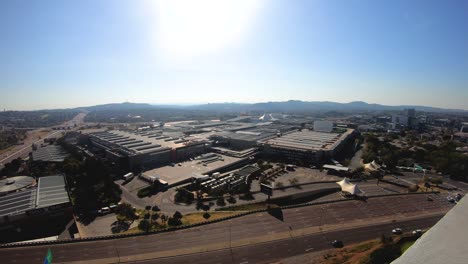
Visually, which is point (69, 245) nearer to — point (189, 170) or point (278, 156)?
point (189, 170)

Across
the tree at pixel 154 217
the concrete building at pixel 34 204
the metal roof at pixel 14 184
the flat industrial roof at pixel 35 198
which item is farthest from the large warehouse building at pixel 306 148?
the metal roof at pixel 14 184

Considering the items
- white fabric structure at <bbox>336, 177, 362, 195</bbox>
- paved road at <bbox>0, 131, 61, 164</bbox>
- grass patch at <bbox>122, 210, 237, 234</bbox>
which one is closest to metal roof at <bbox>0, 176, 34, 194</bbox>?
grass patch at <bbox>122, 210, 237, 234</bbox>

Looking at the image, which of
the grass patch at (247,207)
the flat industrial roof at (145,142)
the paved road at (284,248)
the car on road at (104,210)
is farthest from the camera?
the flat industrial roof at (145,142)

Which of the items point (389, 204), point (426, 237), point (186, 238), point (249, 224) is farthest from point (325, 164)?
point (426, 237)

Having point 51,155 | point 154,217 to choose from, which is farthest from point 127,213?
point 51,155

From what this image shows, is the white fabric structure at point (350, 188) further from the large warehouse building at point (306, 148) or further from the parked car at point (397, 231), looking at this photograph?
the large warehouse building at point (306, 148)
